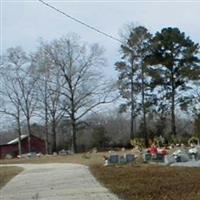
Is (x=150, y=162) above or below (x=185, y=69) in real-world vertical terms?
below

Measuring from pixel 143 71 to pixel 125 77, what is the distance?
3.80m

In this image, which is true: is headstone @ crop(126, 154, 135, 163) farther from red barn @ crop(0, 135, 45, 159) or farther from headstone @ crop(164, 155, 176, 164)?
red barn @ crop(0, 135, 45, 159)

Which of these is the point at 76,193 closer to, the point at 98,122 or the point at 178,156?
the point at 178,156

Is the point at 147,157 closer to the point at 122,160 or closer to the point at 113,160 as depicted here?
the point at 122,160

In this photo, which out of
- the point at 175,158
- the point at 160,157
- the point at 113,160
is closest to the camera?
the point at 175,158

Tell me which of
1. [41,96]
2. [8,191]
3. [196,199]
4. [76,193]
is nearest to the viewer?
[196,199]

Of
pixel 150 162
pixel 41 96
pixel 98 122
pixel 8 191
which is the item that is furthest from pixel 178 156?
pixel 98 122

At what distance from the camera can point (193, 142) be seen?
172ft

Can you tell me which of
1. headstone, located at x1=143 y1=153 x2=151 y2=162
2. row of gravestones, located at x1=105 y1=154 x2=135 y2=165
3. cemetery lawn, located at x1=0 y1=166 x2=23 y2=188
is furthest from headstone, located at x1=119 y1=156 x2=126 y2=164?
cemetery lawn, located at x1=0 y1=166 x2=23 y2=188

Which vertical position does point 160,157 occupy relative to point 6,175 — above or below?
above

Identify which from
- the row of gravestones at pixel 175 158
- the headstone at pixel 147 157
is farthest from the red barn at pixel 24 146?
the row of gravestones at pixel 175 158

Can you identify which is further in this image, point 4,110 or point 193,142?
point 4,110

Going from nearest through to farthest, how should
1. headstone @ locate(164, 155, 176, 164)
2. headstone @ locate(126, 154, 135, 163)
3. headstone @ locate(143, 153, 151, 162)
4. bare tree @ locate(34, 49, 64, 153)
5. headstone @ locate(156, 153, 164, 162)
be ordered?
1. headstone @ locate(164, 155, 176, 164)
2. headstone @ locate(156, 153, 164, 162)
3. headstone @ locate(126, 154, 135, 163)
4. headstone @ locate(143, 153, 151, 162)
5. bare tree @ locate(34, 49, 64, 153)

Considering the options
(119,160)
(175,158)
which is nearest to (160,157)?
(175,158)
